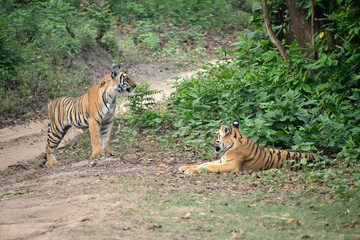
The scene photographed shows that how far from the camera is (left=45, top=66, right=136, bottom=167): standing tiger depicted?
849cm

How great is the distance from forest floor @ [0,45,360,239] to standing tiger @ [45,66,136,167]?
0.92 m

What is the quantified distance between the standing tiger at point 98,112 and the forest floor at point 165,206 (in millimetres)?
919

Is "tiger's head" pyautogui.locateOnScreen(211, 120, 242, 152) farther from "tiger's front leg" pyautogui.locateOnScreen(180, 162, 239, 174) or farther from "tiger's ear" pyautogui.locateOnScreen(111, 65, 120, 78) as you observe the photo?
"tiger's ear" pyautogui.locateOnScreen(111, 65, 120, 78)

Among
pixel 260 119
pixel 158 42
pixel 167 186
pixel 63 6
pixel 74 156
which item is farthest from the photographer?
pixel 158 42

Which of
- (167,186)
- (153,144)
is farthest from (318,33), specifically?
(167,186)

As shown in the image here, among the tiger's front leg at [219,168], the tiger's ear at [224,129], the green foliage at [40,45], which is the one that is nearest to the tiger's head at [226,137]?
the tiger's ear at [224,129]

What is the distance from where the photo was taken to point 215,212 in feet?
15.8

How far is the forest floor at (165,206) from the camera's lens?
14.2 feet

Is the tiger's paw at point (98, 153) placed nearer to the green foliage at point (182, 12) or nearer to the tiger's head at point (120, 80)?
the tiger's head at point (120, 80)

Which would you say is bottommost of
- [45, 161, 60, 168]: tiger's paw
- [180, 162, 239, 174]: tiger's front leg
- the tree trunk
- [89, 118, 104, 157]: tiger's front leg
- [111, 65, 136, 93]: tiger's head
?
→ [45, 161, 60, 168]: tiger's paw

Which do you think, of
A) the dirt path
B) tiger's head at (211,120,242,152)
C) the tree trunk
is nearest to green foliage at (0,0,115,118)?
the dirt path

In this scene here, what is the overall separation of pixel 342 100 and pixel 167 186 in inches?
144

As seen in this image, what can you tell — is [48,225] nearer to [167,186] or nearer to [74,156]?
[167,186]

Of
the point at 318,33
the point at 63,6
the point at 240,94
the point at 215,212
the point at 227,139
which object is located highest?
the point at 63,6
